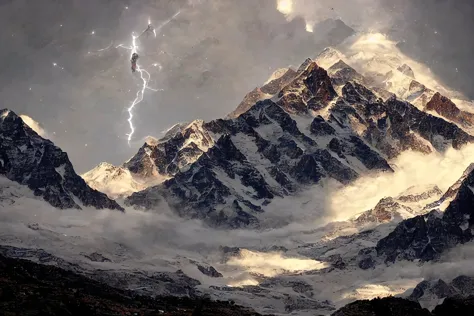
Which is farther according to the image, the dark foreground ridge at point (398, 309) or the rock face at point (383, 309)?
the dark foreground ridge at point (398, 309)

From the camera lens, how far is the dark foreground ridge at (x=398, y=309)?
9775 centimetres

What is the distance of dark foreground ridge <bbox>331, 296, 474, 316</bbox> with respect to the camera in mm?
97750

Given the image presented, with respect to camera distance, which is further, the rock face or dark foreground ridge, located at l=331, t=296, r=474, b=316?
dark foreground ridge, located at l=331, t=296, r=474, b=316

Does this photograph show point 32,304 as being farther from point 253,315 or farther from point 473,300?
point 473,300

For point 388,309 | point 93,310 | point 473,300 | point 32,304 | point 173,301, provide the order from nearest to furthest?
point 32,304
point 93,310
point 388,309
point 473,300
point 173,301

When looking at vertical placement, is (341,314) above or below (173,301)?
below

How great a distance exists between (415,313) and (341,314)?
31.5 feet

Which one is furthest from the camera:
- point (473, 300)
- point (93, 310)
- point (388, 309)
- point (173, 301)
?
point (173, 301)

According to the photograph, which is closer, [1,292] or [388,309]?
[1,292]

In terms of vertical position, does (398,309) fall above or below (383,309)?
above

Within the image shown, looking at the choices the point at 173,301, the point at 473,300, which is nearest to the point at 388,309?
the point at 473,300

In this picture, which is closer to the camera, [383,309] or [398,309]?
[383,309]

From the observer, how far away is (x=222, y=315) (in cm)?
10294

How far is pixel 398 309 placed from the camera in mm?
99812
